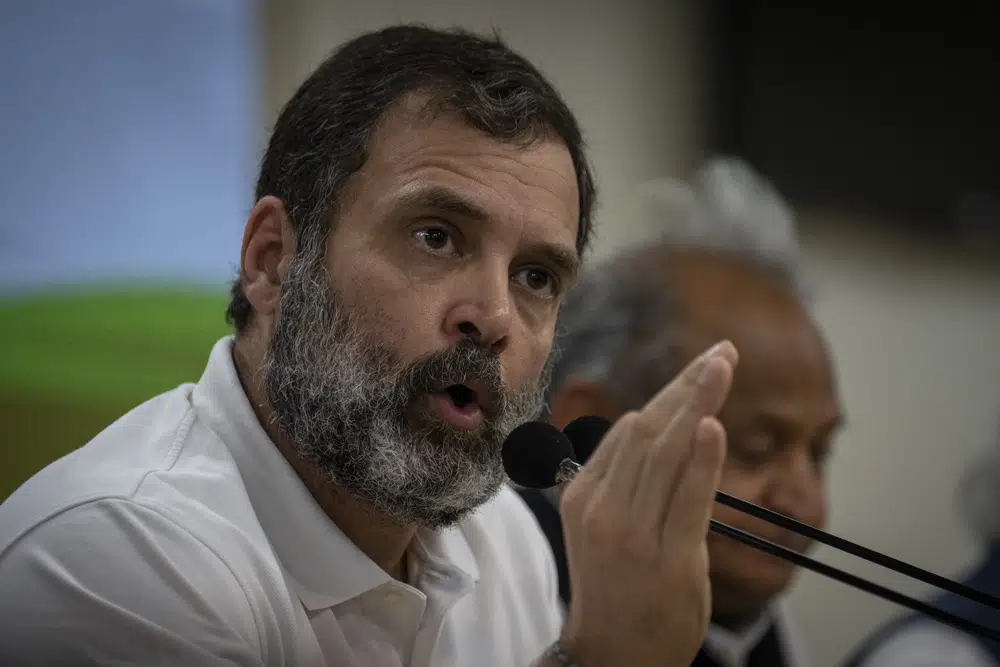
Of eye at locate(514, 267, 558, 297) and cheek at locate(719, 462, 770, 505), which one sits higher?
eye at locate(514, 267, 558, 297)

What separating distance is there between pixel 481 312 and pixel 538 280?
137 mm

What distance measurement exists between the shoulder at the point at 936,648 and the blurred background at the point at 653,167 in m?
0.09

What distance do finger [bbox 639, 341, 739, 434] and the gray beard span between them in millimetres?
222

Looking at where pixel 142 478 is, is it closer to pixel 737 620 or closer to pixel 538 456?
pixel 538 456

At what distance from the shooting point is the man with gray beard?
39.9 inches

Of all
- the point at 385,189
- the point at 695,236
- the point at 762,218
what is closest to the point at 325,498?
the point at 385,189

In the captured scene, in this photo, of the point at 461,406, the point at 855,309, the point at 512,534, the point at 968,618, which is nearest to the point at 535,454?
the point at 461,406

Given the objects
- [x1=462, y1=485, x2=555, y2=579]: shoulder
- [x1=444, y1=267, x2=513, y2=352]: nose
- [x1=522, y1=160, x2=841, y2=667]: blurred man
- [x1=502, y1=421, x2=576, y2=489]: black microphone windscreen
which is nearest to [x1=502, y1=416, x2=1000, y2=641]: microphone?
[x1=502, y1=421, x2=576, y2=489]: black microphone windscreen

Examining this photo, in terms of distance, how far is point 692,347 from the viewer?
1951 millimetres

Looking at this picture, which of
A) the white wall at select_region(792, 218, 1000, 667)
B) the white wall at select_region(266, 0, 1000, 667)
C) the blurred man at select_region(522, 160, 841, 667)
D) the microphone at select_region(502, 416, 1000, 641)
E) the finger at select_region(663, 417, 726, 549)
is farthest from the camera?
the white wall at select_region(792, 218, 1000, 667)

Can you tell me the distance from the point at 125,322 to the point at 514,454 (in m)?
0.58

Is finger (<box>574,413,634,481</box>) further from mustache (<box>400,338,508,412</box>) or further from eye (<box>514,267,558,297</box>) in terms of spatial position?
eye (<box>514,267,558,297</box>)

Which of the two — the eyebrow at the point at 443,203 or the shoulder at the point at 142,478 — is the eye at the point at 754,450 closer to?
the eyebrow at the point at 443,203

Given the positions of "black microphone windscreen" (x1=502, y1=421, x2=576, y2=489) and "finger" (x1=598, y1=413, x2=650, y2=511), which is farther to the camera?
"black microphone windscreen" (x1=502, y1=421, x2=576, y2=489)
